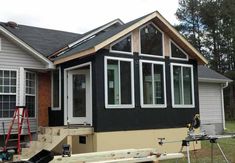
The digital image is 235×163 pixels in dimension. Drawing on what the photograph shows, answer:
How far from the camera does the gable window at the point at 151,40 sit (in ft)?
44.2

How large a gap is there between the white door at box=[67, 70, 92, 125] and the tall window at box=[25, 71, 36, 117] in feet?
5.31

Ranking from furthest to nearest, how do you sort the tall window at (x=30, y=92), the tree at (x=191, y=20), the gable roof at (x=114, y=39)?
the tree at (x=191, y=20) → the tall window at (x=30, y=92) → the gable roof at (x=114, y=39)

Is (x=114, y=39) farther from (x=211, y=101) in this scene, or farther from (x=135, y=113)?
(x=211, y=101)

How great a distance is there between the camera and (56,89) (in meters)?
14.3

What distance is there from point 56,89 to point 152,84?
12.3ft

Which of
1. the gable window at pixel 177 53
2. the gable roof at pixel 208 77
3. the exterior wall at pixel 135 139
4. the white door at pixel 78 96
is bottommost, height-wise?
the exterior wall at pixel 135 139

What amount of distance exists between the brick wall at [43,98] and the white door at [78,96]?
1414 millimetres

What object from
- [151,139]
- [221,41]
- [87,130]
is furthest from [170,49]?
Answer: [221,41]

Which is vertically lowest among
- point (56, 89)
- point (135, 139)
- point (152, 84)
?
point (135, 139)

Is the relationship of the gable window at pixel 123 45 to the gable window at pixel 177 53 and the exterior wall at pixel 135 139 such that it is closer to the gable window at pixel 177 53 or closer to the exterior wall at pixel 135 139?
the gable window at pixel 177 53

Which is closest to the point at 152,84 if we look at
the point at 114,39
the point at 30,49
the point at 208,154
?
the point at 114,39

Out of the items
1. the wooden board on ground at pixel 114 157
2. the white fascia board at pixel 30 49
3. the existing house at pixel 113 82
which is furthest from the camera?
the white fascia board at pixel 30 49

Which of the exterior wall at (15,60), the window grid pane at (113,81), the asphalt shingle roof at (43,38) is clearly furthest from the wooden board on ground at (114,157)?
the asphalt shingle roof at (43,38)

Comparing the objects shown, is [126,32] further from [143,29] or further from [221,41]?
[221,41]
